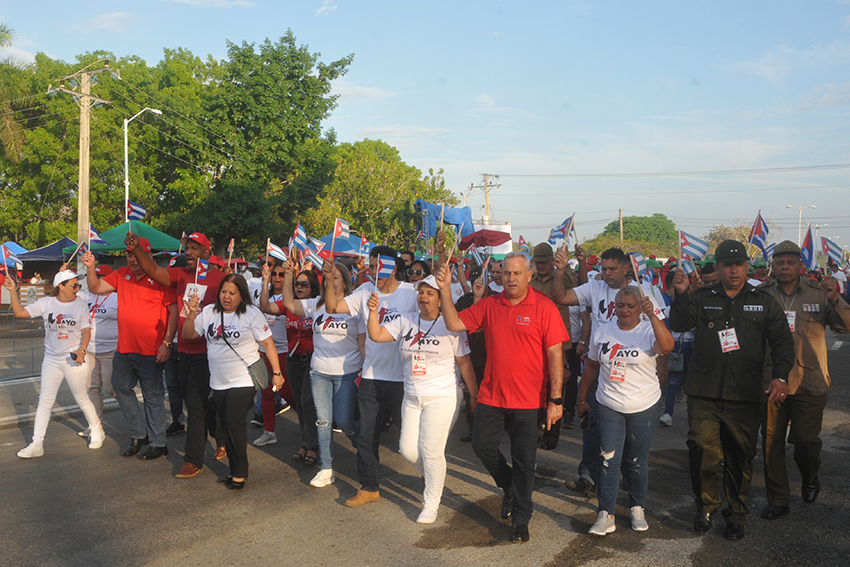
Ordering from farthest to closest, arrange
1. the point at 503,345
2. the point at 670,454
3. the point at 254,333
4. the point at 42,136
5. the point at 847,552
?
the point at 42,136 → the point at 670,454 → the point at 254,333 → the point at 503,345 → the point at 847,552

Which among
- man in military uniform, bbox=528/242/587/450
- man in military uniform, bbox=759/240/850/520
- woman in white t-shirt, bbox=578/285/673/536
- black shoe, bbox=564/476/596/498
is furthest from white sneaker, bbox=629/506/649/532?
man in military uniform, bbox=528/242/587/450

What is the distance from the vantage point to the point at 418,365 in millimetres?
4980

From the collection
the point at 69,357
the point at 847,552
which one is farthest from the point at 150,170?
the point at 847,552

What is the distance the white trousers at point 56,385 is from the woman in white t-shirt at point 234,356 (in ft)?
6.46

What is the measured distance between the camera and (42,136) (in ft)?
99.7

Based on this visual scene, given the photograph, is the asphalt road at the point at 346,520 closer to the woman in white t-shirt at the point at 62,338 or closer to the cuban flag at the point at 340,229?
the woman in white t-shirt at the point at 62,338

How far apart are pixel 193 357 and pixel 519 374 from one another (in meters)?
3.33

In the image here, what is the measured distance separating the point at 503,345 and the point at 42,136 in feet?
105

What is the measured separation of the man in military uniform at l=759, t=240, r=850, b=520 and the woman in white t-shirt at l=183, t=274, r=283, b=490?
404 centimetres

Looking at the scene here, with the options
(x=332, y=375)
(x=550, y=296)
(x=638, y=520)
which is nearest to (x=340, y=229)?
(x=332, y=375)

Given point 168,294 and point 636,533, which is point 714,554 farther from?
point 168,294

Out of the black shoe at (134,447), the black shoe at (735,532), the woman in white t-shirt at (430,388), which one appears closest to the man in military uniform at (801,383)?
the black shoe at (735,532)

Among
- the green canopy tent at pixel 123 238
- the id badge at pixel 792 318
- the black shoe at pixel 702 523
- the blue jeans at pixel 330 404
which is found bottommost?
the black shoe at pixel 702 523

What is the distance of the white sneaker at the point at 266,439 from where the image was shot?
Result: 7.23 m
